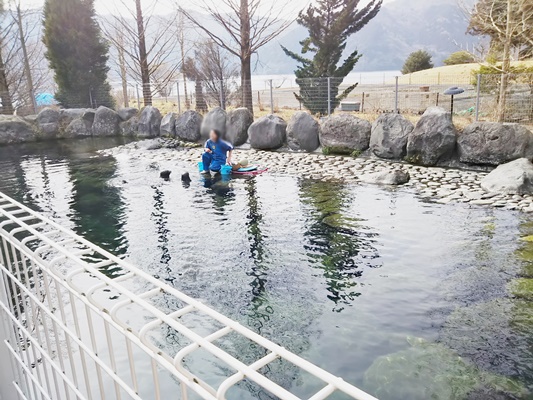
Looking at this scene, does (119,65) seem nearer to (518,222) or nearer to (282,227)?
(282,227)

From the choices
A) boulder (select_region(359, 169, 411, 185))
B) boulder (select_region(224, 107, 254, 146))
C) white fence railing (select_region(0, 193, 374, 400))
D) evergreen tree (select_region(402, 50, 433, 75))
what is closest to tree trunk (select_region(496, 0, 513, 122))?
boulder (select_region(359, 169, 411, 185))

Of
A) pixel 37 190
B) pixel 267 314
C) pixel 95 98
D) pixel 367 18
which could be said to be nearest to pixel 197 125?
pixel 37 190

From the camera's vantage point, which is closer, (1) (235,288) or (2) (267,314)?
(2) (267,314)

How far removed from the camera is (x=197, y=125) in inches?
553

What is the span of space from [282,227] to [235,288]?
6.26ft

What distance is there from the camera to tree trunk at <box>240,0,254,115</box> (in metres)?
14.8

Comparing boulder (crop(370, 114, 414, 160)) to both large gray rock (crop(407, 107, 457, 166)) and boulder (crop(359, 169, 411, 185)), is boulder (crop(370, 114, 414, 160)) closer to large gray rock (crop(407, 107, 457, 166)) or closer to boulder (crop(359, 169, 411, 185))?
large gray rock (crop(407, 107, 457, 166))

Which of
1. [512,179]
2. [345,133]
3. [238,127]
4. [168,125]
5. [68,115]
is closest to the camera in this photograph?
[512,179]

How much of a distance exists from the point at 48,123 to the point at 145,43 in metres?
5.38

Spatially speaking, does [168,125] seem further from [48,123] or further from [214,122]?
[48,123]

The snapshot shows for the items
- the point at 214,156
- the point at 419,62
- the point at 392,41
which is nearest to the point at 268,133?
the point at 214,156

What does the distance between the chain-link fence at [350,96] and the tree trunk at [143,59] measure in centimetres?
5

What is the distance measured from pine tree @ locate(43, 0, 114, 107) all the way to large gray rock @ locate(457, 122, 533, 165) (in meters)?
Result: 16.6

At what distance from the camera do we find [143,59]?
19219 mm
